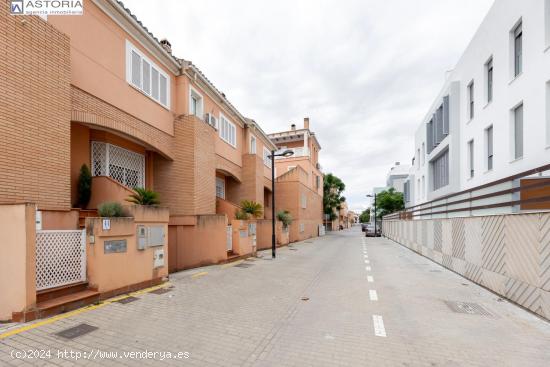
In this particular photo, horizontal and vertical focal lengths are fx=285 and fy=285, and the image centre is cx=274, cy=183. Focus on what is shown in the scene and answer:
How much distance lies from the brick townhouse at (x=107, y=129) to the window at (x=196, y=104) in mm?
63

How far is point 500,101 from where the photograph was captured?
12109mm

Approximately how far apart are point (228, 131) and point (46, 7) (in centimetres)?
1061

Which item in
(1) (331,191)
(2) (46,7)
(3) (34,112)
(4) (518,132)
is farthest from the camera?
(1) (331,191)

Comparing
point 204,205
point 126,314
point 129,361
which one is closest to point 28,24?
point 126,314

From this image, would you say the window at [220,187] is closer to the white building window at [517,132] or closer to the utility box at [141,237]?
the utility box at [141,237]

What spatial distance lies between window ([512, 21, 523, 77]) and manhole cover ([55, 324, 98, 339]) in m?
15.4

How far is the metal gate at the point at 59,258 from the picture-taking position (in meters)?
5.42

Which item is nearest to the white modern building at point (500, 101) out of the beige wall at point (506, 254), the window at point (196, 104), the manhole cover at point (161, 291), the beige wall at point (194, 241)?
the beige wall at point (506, 254)

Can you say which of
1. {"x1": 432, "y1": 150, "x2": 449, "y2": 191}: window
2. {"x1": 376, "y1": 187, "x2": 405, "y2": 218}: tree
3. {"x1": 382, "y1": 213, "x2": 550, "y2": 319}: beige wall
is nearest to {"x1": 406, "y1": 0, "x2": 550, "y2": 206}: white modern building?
{"x1": 432, "y1": 150, "x2": 449, "y2": 191}: window

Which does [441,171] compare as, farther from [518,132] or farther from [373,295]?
[373,295]

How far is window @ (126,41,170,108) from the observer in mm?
9859

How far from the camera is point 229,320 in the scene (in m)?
5.18

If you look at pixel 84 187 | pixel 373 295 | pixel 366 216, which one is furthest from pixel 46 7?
pixel 366 216

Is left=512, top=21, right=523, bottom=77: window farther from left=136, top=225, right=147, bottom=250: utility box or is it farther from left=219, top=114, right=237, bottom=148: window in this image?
left=136, top=225, right=147, bottom=250: utility box
